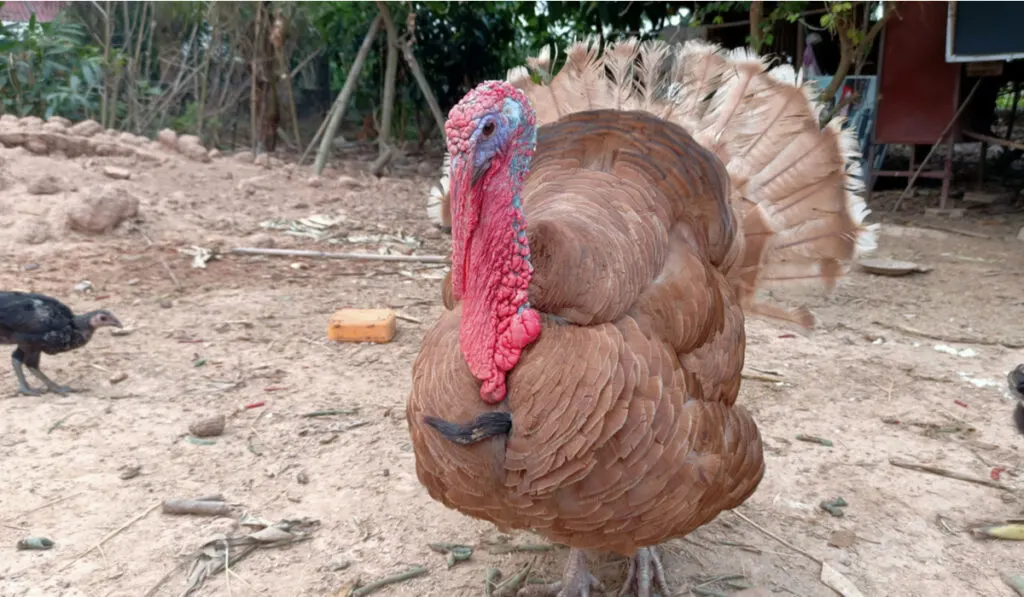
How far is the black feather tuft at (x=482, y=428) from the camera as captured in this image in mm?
2111

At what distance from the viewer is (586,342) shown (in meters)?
2.14

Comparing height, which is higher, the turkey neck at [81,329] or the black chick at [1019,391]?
the turkey neck at [81,329]

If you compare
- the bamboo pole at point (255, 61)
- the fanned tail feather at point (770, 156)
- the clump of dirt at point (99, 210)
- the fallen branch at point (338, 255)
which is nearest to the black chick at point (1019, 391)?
the fanned tail feather at point (770, 156)

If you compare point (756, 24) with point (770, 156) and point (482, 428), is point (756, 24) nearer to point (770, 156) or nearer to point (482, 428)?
point (770, 156)

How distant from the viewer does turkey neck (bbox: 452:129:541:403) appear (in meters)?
2.14

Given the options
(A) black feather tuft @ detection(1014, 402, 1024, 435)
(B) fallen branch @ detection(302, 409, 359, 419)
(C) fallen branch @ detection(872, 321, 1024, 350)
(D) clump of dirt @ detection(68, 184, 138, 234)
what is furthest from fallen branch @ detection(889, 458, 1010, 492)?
(D) clump of dirt @ detection(68, 184, 138, 234)

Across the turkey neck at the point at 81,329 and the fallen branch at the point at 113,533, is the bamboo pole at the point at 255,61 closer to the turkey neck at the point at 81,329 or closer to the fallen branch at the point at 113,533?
the turkey neck at the point at 81,329

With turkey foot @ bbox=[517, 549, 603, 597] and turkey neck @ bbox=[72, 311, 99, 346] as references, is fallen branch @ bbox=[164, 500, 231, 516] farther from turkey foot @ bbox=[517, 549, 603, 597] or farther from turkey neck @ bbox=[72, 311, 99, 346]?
turkey neck @ bbox=[72, 311, 99, 346]

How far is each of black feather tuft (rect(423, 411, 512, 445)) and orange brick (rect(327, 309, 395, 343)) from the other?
9.79 ft

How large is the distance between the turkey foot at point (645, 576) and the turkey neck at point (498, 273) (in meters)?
1.08

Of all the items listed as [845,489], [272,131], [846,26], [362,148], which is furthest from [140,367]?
[362,148]

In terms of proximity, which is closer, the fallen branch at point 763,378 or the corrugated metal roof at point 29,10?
the fallen branch at point 763,378

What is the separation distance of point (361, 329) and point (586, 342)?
10.4 feet

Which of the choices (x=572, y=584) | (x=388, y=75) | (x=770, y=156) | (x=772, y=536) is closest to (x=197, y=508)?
(x=572, y=584)
